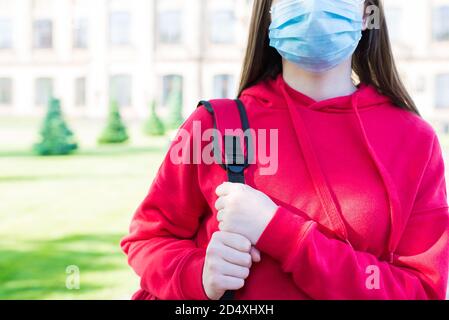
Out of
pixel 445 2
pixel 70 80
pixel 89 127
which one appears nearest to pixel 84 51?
pixel 70 80

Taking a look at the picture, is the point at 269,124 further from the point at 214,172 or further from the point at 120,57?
the point at 120,57

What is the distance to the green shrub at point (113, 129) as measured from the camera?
9430mm

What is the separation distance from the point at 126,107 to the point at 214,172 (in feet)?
31.6

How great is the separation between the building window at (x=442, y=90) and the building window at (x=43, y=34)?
6031 millimetres

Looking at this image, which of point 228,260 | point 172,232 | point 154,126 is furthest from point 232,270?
point 154,126

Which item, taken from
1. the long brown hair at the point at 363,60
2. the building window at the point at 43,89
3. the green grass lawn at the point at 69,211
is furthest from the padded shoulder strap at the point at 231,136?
the building window at the point at 43,89

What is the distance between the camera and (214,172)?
2.75 ft

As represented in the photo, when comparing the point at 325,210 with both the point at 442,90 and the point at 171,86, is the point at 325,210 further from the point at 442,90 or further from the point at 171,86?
the point at 171,86

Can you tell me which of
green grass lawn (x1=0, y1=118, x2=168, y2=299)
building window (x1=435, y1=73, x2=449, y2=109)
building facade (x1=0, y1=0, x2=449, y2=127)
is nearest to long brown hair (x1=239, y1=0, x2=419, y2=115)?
green grass lawn (x1=0, y1=118, x2=168, y2=299)

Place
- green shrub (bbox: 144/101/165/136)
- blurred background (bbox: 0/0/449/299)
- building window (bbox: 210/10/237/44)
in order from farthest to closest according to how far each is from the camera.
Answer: green shrub (bbox: 144/101/165/136) < building window (bbox: 210/10/237/44) < blurred background (bbox: 0/0/449/299)

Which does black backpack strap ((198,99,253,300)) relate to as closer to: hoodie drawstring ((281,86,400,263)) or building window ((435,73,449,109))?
hoodie drawstring ((281,86,400,263))

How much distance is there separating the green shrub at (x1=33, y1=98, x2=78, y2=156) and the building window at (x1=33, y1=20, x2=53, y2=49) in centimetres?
202

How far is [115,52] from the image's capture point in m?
10.1

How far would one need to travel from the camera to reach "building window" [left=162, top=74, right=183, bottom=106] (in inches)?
383
